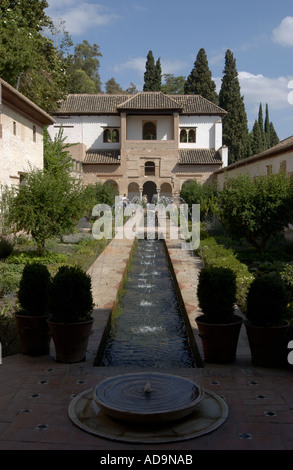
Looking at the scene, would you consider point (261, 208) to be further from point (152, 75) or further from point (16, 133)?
point (152, 75)

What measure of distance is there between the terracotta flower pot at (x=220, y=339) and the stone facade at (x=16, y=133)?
9.99 m

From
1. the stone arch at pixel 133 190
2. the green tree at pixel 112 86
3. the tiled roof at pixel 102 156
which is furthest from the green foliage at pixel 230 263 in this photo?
the green tree at pixel 112 86

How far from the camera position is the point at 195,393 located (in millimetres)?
3703

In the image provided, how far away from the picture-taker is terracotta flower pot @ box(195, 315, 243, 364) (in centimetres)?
480

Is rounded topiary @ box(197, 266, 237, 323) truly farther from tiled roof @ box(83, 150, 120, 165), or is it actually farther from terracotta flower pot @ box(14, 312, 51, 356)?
tiled roof @ box(83, 150, 120, 165)

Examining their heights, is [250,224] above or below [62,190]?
below

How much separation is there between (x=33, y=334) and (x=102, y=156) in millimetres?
30433

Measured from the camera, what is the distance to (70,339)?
4.83 m

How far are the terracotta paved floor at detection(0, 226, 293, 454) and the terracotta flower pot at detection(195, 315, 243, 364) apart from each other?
0.38 feet

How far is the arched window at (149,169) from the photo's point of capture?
116 ft

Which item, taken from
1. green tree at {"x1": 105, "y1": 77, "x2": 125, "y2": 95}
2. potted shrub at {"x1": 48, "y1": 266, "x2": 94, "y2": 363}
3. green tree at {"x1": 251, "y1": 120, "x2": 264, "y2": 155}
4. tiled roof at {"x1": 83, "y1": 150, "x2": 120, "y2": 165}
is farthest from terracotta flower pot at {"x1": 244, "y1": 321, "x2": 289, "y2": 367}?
green tree at {"x1": 105, "y1": 77, "x2": 125, "y2": 95}
